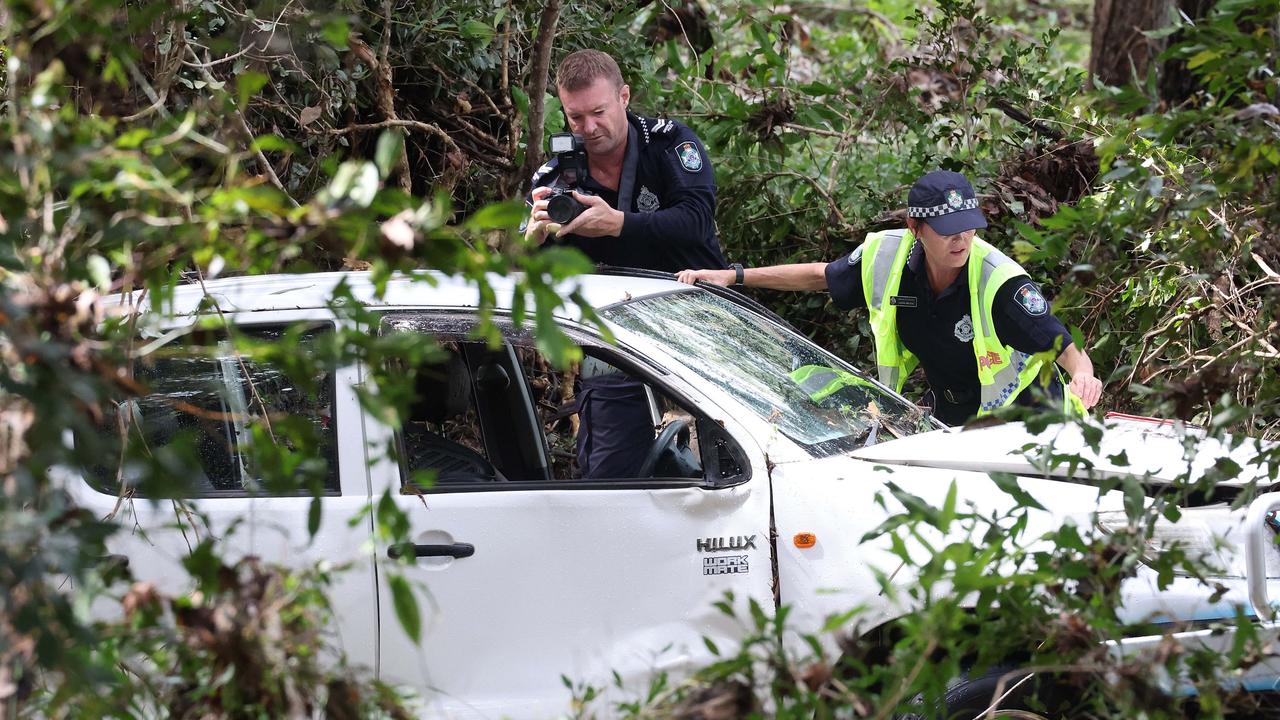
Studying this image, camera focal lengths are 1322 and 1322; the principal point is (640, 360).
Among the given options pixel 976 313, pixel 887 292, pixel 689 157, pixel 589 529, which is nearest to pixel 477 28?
pixel 689 157

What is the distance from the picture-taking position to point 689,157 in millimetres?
5043

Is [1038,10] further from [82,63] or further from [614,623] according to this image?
[82,63]

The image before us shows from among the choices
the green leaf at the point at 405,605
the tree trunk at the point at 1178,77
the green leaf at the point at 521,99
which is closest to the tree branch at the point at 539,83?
the green leaf at the point at 521,99

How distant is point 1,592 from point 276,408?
2099 millimetres

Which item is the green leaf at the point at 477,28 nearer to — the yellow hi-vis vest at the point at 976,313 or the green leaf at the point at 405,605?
the yellow hi-vis vest at the point at 976,313

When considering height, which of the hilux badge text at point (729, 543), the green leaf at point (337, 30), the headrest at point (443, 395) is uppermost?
the green leaf at point (337, 30)

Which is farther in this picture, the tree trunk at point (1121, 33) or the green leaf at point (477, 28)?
the tree trunk at point (1121, 33)

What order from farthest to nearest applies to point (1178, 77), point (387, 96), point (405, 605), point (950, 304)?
1. point (1178, 77)
2. point (387, 96)
3. point (950, 304)
4. point (405, 605)

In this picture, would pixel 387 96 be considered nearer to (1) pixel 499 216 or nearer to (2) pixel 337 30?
(2) pixel 337 30

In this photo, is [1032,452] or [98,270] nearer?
[98,270]

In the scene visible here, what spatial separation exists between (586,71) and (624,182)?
0.44 m

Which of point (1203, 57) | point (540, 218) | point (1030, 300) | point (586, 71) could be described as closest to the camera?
point (1203, 57)

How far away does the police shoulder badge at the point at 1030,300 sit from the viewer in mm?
4312

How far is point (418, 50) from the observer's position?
6414 mm
